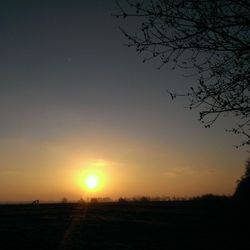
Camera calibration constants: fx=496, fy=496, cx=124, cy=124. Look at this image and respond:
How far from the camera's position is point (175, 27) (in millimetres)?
11461

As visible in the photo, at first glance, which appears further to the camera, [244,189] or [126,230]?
[244,189]

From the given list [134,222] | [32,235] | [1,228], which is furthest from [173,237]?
[1,228]

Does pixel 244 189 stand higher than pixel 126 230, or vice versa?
pixel 244 189

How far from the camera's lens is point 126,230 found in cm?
1711

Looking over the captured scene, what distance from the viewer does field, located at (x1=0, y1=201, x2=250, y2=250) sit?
1447 centimetres

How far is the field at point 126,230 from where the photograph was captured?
14469 mm

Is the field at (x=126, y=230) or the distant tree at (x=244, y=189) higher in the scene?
the distant tree at (x=244, y=189)

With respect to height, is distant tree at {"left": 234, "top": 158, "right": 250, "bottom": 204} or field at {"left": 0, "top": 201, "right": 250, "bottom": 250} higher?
distant tree at {"left": 234, "top": 158, "right": 250, "bottom": 204}

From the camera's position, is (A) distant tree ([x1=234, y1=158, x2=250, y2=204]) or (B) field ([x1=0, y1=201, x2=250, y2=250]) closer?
(B) field ([x1=0, y1=201, x2=250, y2=250])

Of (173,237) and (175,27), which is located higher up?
(175,27)

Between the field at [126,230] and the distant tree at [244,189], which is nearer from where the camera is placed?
the field at [126,230]

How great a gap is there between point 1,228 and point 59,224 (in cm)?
225

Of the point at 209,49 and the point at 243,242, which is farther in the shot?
the point at 243,242

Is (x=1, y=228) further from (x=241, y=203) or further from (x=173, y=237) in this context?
(x=241, y=203)
